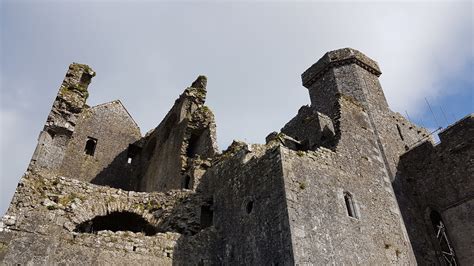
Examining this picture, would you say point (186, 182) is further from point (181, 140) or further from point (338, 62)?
point (338, 62)

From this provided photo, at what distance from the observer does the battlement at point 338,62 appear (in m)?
18.6

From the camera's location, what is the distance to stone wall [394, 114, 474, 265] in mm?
12727

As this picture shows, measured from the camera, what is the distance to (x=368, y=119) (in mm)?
15914

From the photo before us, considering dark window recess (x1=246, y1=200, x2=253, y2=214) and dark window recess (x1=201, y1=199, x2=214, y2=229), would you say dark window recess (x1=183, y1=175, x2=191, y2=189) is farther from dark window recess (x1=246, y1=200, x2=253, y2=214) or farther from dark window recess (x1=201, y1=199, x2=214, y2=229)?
dark window recess (x1=246, y1=200, x2=253, y2=214)

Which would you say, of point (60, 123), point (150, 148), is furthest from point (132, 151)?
point (60, 123)

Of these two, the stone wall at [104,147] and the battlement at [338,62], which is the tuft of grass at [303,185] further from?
the stone wall at [104,147]

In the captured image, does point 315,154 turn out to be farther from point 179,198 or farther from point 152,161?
point 152,161

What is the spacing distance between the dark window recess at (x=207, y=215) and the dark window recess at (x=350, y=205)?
4.05m

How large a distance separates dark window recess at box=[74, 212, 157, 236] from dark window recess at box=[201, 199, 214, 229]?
4.90 feet

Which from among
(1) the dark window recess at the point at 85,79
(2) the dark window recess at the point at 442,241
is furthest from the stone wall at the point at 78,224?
(2) the dark window recess at the point at 442,241

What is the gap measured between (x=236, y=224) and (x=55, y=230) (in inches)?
179

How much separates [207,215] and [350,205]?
14.3ft

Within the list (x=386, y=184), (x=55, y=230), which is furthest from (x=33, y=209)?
(x=386, y=184)

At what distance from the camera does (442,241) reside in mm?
13383
